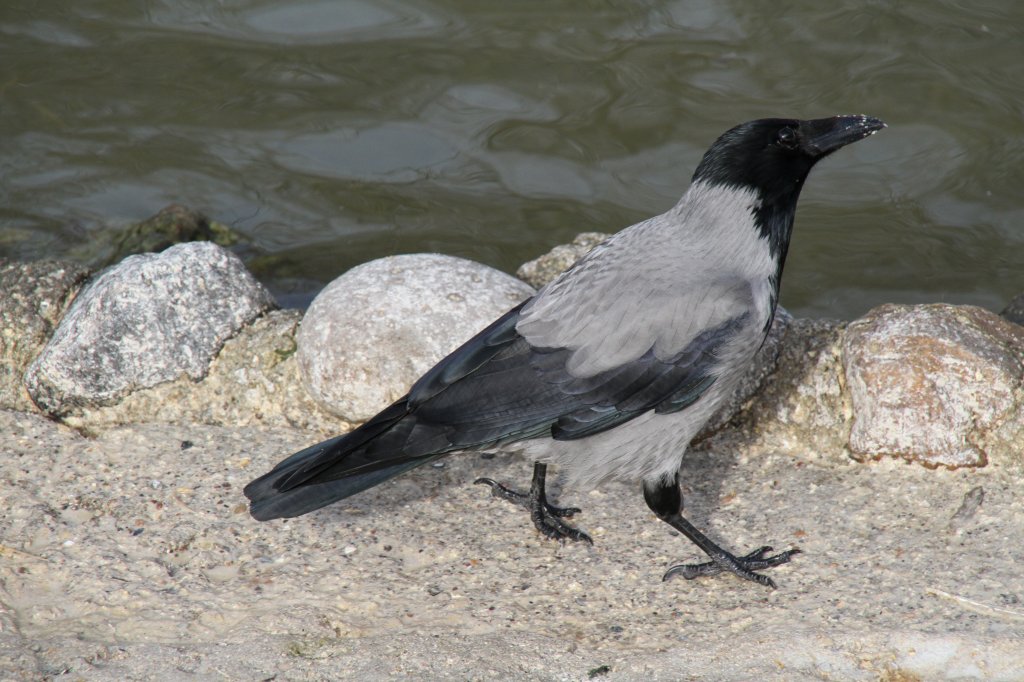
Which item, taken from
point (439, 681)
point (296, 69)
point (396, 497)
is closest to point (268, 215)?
point (296, 69)

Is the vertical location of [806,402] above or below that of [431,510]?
above

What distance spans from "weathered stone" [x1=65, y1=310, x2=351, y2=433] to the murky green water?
1694 mm

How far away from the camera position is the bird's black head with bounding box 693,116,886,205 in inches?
160

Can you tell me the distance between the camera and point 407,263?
4.96m

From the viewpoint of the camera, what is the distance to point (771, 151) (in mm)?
4074

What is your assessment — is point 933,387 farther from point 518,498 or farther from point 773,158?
point 518,498

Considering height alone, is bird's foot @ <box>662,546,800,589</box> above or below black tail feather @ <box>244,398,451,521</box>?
below

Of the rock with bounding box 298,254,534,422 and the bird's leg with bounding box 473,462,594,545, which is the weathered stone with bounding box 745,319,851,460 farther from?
the rock with bounding box 298,254,534,422

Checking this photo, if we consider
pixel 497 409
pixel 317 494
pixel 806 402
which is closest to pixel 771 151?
pixel 806 402

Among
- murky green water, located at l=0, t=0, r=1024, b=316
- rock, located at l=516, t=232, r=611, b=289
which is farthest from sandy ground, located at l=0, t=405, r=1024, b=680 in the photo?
murky green water, located at l=0, t=0, r=1024, b=316

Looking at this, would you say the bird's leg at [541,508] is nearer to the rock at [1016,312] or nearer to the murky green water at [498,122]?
the rock at [1016,312]

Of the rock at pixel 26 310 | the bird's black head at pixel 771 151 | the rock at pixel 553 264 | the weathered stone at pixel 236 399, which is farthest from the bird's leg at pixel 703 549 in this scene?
the rock at pixel 26 310

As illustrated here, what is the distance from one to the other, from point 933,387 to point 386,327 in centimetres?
215

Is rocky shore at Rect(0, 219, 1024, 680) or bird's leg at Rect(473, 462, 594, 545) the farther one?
bird's leg at Rect(473, 462, 594, 545)
